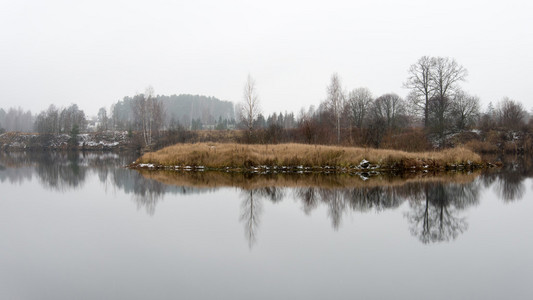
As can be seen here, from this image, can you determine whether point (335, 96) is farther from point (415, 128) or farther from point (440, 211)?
point (440, 211)

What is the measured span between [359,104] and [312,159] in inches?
1345

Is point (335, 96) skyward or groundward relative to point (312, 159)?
skyward

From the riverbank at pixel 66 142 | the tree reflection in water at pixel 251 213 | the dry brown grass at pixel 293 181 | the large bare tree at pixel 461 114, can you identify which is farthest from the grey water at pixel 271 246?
the riverbank at pixel 66 142

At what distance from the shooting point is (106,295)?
Result: 4609 millimetres

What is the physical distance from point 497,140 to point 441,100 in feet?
28.4

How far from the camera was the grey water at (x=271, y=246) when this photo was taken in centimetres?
479

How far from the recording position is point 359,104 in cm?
5225

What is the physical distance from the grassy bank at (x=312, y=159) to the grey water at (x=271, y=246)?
7920 millimetres

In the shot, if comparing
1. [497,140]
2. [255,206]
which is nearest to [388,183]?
[255,206]

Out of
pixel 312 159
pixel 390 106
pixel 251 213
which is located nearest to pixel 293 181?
pixel 312 159

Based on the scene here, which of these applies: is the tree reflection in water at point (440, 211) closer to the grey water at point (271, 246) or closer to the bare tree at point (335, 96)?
the grey water at point (271, 246)

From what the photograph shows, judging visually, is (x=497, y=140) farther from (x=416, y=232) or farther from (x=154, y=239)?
(x=154, y=239)

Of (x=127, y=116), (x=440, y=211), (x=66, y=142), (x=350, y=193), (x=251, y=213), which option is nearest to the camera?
(x=251, y=213)

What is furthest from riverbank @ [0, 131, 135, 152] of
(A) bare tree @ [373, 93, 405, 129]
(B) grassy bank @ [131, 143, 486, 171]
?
(B) grassy bank @ [131, 143, 486, 171]
